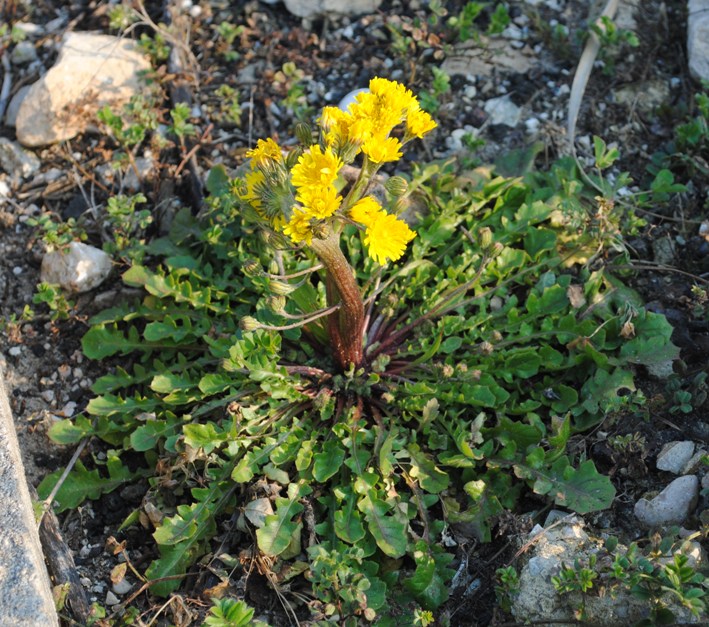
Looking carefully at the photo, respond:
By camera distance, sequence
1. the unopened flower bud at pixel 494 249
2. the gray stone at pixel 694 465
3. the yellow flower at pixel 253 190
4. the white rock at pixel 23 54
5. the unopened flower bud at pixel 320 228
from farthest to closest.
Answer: the white rock at pixel 23 54, the unopened flower bud at pixel 494 249, the gray stone at pixel 694 465, the yellow flower at pixel 253 190, the unopened flower bud at pixel 320 228

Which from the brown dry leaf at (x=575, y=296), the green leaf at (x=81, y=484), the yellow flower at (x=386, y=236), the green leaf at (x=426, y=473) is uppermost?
the yellow flower at (x=386, y=236)

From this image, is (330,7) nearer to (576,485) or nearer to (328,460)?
(328,460)

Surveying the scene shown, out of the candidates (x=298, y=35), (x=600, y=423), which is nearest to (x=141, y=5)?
(x=298, y=35)

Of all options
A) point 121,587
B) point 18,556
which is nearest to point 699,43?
point 121,587

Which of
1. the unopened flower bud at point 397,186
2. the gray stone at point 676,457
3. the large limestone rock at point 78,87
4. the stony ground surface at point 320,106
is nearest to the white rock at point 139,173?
the stony ground surface at point 320,106

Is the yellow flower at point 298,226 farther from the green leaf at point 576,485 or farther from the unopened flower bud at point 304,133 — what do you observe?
the green leaf at point 576,485

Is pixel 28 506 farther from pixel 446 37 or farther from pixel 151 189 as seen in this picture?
pixel 446 37
